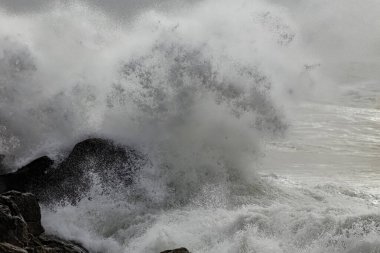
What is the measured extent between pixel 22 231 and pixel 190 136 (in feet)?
15.9

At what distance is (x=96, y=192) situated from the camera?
30.1 feet

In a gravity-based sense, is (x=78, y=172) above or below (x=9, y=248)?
above

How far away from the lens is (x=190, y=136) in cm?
1066

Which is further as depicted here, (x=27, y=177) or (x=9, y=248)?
(x=27, y=177)

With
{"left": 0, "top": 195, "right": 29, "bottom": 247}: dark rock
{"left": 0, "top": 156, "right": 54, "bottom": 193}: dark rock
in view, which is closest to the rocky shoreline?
{"left": 0, "top": 156, "right": 54, "bottom": 193}: dark rock

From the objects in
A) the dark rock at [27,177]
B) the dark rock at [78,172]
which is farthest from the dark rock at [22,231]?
the dark rock at [27,177]

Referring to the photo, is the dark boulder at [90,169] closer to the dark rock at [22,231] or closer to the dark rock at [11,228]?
the dark rock at [22,231]

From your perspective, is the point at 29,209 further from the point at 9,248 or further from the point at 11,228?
the point at 9,248

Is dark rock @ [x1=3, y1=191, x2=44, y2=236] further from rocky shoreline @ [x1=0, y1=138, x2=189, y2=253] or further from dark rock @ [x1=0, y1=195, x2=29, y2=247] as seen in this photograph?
dark rock @ [x1=0, y1=195, x2=29, y2=247]

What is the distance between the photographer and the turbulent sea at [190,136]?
802 cm

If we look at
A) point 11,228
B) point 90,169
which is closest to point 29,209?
point 11,228

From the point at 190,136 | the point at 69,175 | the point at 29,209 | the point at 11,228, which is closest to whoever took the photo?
the point at 11,228

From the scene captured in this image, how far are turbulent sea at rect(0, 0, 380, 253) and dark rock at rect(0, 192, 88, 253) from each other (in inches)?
28.2

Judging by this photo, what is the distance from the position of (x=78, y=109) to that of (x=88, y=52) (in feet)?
9.03
